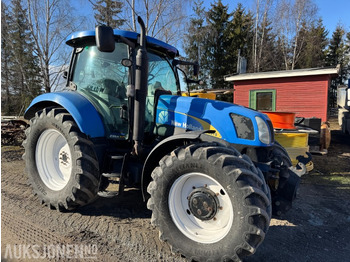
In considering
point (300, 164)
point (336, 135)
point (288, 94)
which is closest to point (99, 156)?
point (300, 164)

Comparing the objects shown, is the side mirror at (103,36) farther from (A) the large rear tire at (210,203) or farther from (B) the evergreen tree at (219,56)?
(B) the evergreen tree at (219,56)

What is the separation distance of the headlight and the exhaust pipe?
136cm

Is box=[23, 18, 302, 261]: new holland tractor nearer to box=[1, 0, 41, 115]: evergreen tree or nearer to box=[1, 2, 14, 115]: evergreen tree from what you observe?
box=[1, 0, 41, 115]: evergreen tree

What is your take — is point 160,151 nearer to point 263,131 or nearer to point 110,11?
point 263,131

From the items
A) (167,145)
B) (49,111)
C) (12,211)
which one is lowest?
(12,211)

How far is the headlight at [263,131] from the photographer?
9.61ft

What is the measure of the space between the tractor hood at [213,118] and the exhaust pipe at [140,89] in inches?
14.5

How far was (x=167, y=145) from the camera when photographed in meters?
3.04

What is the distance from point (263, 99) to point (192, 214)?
1161 cm

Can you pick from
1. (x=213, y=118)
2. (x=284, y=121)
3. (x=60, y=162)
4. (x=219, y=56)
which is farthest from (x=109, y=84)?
(x=219, y=56)

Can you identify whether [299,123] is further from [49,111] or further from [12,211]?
[12,211]

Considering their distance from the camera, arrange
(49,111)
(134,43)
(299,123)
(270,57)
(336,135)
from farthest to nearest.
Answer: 1. (270,57)
2. (336,135)
3. (299,123)
4. (49,111)
5. (134,43)

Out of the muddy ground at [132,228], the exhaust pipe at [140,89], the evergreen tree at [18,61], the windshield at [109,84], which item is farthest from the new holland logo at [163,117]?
the evergreen tree at [18,61]

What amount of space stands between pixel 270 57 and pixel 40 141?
23.8 meters
